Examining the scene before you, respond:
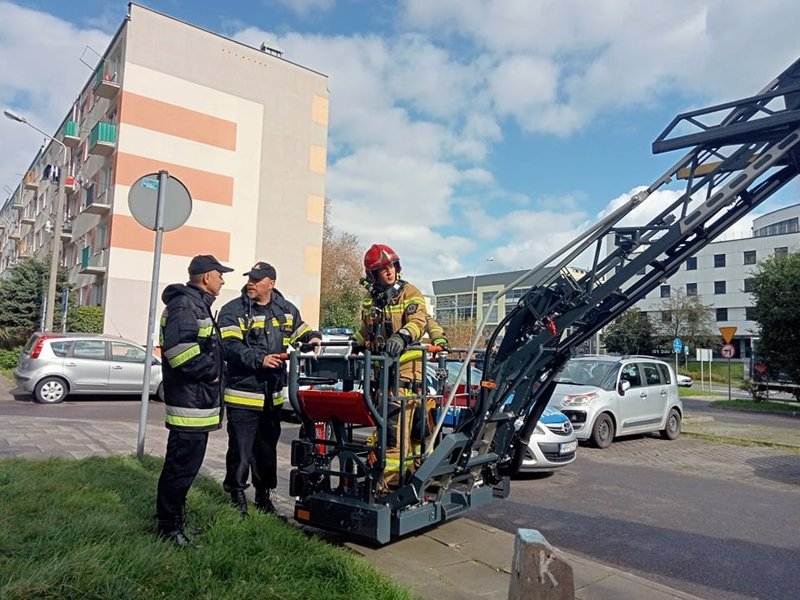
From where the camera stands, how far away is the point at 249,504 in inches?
207

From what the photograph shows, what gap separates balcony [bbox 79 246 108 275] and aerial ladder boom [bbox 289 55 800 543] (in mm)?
24031

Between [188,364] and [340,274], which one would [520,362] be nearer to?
[188,364]

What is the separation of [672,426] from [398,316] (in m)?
9.75

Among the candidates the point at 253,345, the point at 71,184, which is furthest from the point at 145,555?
the point at 71,184

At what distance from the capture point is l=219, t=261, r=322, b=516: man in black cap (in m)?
4.90

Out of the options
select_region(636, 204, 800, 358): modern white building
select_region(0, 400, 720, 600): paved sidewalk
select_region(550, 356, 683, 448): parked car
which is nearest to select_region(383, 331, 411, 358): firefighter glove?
select_region(0, 400, 720, 600): paved sidewalk

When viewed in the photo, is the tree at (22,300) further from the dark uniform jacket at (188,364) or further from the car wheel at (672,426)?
the dark uniform jacket at (188,364)

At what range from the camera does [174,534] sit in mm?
4039

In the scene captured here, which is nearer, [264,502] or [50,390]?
[264,502]

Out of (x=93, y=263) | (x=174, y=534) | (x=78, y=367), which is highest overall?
(x=93, y=263)

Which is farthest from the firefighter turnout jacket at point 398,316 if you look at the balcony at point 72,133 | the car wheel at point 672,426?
the balcony at point 72,133

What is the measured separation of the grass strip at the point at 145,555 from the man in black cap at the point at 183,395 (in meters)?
0.25

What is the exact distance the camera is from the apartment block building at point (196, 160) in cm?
2611

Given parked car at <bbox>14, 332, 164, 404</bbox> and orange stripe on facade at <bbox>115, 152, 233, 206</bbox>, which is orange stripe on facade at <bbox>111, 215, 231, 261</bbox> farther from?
parked car at <bbox>14, 332, 164, 404</bbox>
